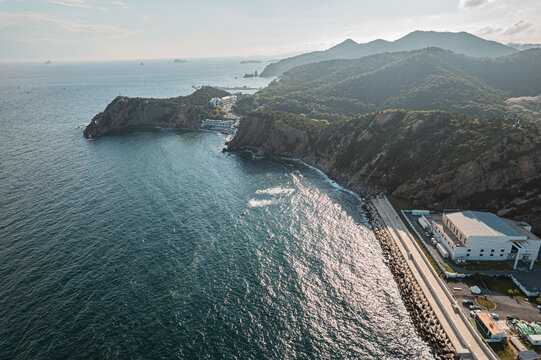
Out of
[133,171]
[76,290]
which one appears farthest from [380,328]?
[133,171]

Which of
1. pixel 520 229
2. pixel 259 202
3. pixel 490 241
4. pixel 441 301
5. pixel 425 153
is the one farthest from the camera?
pixel 425 153

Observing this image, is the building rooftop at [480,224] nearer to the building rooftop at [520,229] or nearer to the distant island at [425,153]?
the building rooftop at [520,229]

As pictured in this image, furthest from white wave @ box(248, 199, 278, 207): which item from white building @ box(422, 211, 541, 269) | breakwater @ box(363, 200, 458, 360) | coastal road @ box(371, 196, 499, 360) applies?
white building @ box(422, 211, 541, 269)

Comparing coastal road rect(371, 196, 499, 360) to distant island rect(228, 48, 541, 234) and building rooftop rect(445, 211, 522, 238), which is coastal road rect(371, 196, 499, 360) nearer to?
building rooftop rect(445, 211, 522, 238)

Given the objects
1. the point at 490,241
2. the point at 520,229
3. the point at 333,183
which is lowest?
the point at 333,183

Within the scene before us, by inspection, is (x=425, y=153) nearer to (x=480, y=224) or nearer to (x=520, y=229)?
(x=480, y=224)

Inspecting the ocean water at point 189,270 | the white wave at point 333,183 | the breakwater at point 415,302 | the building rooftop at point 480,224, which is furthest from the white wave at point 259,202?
the building rooftop at point 480,224

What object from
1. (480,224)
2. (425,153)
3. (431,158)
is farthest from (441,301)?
(425,153)
